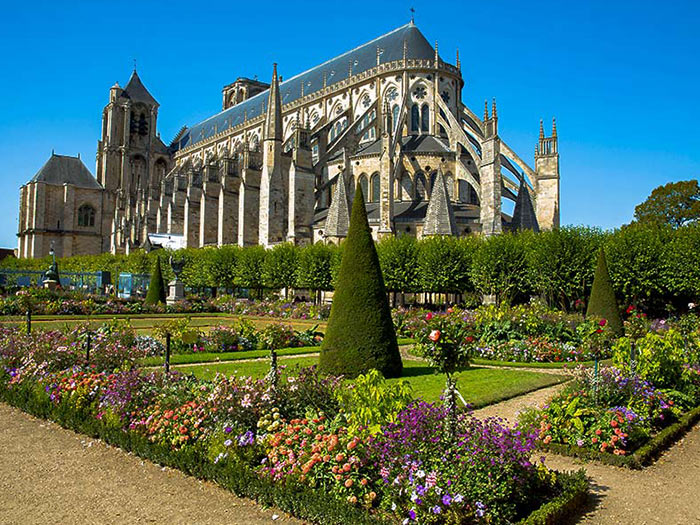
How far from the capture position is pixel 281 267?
30.3 m

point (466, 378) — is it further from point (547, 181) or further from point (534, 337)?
point (547, 181)

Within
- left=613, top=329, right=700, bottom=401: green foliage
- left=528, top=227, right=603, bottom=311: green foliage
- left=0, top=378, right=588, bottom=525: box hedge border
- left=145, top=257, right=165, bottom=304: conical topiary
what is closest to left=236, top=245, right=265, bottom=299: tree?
left=145, top=257, right=165, bottom=304: conical topiary

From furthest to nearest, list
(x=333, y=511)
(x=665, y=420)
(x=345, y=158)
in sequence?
(x=345, y=158) → (x=665, y=420) → (x=333, y=511)

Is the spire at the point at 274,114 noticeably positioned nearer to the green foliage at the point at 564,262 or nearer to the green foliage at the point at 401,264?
the green foliage at the point at 401,264

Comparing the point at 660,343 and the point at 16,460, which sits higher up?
the point at 660,343

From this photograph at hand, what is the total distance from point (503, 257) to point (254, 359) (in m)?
14.0

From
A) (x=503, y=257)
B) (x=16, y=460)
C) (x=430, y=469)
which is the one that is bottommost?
(x=16, y=460)

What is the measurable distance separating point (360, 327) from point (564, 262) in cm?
1544

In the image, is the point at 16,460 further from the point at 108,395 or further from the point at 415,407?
the point at 415,407

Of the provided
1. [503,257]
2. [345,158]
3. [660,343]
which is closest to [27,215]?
[345,158]

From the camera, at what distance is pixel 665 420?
24.1 ft

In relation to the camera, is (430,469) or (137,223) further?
(137,223)

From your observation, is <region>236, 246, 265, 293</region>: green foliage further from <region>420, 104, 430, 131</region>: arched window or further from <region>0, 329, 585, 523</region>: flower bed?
<region>0, 329, 585, 523</region>: flower bed

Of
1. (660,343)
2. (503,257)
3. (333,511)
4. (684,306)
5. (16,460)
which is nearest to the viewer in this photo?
(333,511)
